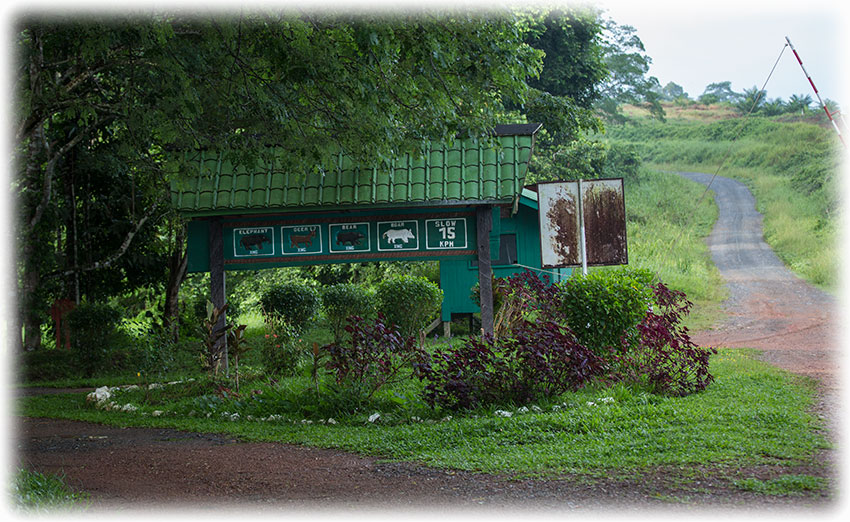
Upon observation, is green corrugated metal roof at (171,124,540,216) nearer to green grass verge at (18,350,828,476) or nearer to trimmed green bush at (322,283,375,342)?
green grass verge at (18,350,828,476)

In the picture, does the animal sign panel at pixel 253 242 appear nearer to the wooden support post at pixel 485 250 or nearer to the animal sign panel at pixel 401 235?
the animal sign panel at pixel 401 235

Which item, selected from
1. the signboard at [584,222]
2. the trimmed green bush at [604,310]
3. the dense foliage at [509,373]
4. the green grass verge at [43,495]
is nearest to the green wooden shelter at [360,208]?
the trimmed green bush at [604,310]

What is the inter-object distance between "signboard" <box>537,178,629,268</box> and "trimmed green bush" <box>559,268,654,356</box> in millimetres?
2747

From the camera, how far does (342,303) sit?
14.8m

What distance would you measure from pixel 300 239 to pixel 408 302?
14.6 feet

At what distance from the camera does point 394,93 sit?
7520 mm

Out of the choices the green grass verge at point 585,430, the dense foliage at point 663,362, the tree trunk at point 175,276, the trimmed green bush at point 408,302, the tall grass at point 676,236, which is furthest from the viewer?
the tall grass at point 676,236

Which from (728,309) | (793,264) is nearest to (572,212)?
(728,309)

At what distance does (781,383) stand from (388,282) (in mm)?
8030

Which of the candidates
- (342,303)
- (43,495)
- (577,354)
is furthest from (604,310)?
(342,303)

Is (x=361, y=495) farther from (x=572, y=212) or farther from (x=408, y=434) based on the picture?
(x=572, y=212)

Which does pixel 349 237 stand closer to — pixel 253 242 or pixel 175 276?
pixel 253 242

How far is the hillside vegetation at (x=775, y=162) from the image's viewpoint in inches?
1013

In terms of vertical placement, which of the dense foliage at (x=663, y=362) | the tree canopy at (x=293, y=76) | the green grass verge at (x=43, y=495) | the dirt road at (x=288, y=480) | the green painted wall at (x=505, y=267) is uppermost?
the tree canopy at (x=293, y=76)
